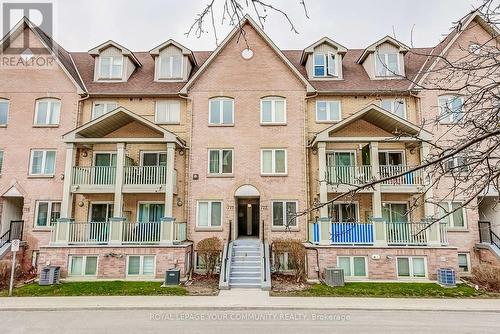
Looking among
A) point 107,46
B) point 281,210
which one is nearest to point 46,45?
point 107,46

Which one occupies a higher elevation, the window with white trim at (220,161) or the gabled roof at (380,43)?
the gabled roof at (380,43)

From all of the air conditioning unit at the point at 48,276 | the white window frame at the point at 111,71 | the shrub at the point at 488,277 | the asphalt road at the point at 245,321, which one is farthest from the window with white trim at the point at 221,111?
the shrub at the point at 488,277

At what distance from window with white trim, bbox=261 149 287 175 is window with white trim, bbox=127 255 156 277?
23.3 ft

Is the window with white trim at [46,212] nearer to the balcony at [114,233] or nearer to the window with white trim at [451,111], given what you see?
the balcony at [114,233]

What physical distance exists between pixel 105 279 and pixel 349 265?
10.7 m

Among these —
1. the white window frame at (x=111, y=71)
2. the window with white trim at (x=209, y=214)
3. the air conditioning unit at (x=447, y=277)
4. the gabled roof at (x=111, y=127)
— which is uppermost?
the white window frame at (x=111, y=71)

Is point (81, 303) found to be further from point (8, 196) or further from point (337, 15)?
point (337, 15)

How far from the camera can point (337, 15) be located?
303 cm

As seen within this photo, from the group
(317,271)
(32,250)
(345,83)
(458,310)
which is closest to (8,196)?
(32,250)

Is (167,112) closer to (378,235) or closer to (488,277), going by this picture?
(378,235)

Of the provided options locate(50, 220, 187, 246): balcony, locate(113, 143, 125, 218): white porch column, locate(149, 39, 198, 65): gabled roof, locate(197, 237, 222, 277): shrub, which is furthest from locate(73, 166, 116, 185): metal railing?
locate(149, 39, 198, 65): gabled roof

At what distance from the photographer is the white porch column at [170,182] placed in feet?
53.5

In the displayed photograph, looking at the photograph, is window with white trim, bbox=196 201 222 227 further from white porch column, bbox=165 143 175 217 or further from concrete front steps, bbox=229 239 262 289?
white porch column, bbox=165 143 175 217

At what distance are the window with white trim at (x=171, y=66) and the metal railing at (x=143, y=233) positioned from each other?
8965mm
